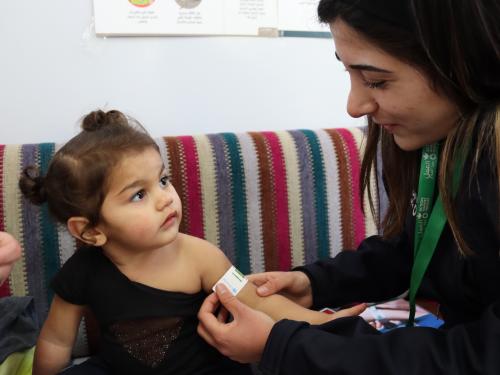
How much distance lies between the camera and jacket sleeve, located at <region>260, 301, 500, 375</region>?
2.18 feet

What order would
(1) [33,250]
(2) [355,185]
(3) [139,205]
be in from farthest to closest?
(2) [355,185] < (1) [33,250] < (3) [139,205]

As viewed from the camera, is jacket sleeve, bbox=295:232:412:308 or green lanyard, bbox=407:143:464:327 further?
jacket sleeve, bbox=295:232:412:308

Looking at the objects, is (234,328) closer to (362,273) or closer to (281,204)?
(362,273)

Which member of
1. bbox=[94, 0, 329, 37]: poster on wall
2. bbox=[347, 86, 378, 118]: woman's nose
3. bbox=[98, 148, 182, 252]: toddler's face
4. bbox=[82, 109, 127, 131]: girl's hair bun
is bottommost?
bbox=[98, 148, 182, 252]: toddler's face

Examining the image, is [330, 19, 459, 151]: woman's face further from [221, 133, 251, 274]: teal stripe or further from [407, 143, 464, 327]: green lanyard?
[221, 133, 251, 274]: teal stripe

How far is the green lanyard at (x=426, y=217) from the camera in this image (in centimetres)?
84

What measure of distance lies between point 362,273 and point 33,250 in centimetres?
83

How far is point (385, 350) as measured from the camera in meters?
0.71

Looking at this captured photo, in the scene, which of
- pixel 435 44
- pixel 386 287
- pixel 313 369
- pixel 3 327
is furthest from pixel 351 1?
pixel 3 327

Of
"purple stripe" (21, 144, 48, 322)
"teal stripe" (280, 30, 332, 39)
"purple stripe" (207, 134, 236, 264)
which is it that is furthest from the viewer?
"teal stripe" (280, 30, 332, 39)

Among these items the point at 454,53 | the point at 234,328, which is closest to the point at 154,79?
the point at 234,328

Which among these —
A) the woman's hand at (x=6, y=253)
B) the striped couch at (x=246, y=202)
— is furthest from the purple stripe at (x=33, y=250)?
the woman's hand at (x=6, y=253)

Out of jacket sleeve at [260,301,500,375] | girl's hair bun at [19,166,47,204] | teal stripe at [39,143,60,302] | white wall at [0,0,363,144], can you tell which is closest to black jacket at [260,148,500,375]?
jacket sleeve at [260,301,500,375]

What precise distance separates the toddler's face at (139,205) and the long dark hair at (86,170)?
0.05 ft
